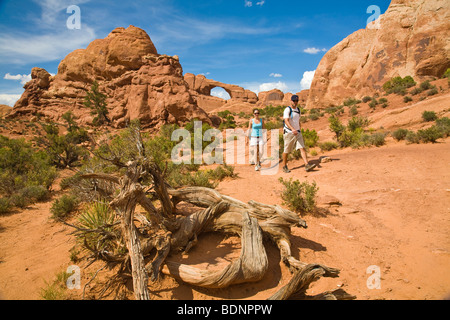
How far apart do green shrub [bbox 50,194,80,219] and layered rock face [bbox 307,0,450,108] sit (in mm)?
22246

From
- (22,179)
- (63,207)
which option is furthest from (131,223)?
(22,179)

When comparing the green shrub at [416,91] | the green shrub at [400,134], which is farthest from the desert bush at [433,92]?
the green shrub at [400,134]

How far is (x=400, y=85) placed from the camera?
15461mm

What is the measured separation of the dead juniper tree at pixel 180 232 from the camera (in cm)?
199

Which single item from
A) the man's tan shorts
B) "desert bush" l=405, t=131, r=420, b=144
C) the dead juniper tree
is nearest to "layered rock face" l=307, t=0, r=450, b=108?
"desert bush" l=405, t=131, r=420, b=144

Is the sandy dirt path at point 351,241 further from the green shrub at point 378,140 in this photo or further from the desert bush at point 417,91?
the desert bush at point 417,91

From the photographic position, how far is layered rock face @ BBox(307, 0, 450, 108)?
1591 cm

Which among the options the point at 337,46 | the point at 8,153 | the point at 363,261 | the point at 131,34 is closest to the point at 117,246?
the point at 363,261

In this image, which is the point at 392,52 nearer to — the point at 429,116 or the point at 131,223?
the point at 429,116

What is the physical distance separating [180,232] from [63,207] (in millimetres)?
2976

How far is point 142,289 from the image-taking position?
→ 1836 mm

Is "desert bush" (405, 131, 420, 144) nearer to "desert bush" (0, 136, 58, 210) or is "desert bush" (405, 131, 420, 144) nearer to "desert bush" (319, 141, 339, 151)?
"desert bush" (319, 141, 339, 151)
